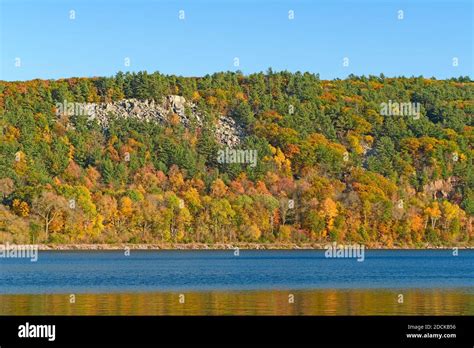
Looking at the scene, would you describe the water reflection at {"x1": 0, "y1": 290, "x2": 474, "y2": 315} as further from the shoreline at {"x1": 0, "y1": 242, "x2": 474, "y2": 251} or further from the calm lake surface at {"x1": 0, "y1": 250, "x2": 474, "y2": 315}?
the shoreline at {"x1": 0, "y1": 242, "x2": 474, "y2": 251}

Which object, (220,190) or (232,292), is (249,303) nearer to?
(232,292)

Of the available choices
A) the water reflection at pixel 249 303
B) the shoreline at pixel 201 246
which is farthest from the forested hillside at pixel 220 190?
the water reflection at pixel 249 303

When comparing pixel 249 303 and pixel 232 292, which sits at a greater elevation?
pixel 249 303

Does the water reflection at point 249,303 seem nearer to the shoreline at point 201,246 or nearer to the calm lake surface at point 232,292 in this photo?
the calm lake surface at point 232,292

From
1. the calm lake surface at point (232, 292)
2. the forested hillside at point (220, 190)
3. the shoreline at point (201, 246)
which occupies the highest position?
the forested hillside at point (220, 190)

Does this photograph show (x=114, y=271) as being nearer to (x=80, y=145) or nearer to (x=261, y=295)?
(x=261, y=295)

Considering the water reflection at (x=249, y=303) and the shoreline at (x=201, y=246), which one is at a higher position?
the water reflection at (x=249, y=303)

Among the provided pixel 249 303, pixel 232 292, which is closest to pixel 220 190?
pixel 232 292
